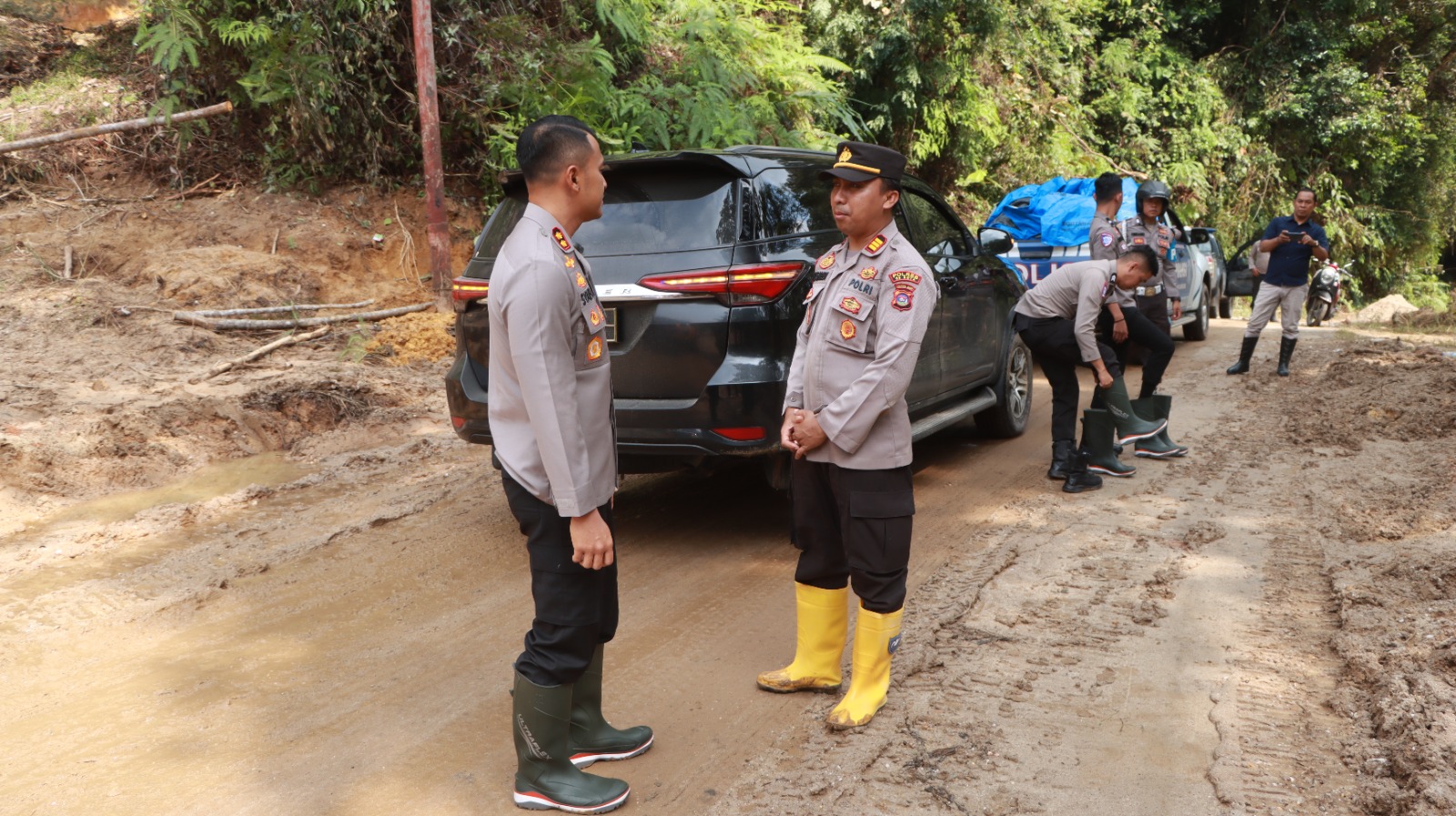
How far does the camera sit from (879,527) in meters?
3.36

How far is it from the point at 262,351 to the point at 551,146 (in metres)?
6.01

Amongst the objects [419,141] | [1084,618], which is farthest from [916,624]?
[419,141]

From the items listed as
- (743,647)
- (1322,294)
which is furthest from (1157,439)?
(1322,294)

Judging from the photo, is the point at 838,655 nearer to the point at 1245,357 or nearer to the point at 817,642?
the point at 817,642

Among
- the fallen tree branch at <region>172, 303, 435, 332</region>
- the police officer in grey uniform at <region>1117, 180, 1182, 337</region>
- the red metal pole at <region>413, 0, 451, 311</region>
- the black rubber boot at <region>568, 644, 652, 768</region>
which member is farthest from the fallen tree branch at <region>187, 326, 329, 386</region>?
the police officer in grey uniform at <region>1117, 180, 1182, 337</region>

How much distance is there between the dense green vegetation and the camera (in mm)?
10383

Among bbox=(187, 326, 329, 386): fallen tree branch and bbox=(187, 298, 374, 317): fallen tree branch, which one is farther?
bbox=(187, 298, 374, 317): fallen tree branch

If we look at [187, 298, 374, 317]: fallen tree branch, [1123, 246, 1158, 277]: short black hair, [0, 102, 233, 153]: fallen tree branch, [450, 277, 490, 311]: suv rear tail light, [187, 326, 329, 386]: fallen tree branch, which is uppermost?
[0, 102, 233, 153]: fallen tree branch

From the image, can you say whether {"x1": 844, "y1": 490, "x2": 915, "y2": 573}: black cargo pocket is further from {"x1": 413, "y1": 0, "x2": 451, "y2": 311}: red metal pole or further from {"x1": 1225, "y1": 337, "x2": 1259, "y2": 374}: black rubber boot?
{"x1": 1225, "y1": 337, "x2": 1259, "y2": 374}: black rubber boot

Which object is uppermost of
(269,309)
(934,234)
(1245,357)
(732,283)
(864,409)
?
(934,234)

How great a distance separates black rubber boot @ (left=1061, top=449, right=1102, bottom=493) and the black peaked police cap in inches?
137

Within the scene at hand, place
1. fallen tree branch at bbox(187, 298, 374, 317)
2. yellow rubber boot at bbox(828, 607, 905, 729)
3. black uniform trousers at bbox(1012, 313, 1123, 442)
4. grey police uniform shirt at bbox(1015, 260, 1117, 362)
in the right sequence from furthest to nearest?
fallen tree branch at bbox(187, 298, 374, 317), black uniform trousers at bbox(1012, 313, 1123, 442), grey police uniform shirt at bbox(1015, 260, 1117, 362), yellow rubber boot at bbox(828, 607, 905, 729)

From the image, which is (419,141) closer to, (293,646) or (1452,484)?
(293,646)

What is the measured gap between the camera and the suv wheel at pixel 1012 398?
730cm
